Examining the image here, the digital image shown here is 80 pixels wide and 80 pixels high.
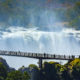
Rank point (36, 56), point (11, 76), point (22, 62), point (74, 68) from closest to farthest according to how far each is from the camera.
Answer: point (11, 76), point (74, 68), point (36, 56), point (22, 62)

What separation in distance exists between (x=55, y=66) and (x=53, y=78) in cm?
287

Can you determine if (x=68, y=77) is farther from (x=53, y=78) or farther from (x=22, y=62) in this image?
(x=22, y=62)

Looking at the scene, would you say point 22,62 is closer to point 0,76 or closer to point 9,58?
point 9,58

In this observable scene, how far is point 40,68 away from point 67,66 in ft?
21.1

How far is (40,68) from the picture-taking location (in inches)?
4656

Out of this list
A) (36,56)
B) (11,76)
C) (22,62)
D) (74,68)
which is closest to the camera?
(11,76)

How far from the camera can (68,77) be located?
114500mm

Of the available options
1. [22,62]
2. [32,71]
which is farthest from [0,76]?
[22,62]

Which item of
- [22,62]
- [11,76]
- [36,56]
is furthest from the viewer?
[22,62]

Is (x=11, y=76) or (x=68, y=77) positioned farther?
(x=68, y=77)

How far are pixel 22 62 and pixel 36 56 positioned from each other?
48.0 m

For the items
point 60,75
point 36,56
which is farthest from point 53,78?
point 36,56

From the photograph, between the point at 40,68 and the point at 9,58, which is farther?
the point at 9,58

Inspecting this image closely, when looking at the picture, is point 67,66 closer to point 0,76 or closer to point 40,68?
point 40,68
